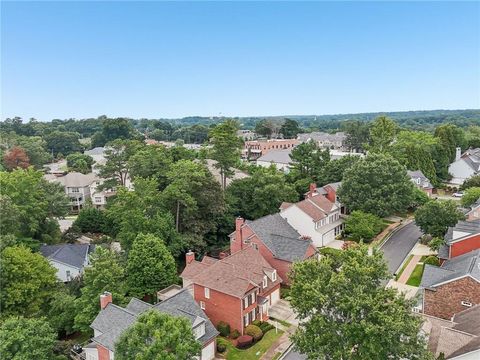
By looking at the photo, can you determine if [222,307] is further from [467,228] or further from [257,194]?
[467,228]

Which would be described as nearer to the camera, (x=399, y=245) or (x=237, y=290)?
(x=237, y=290)

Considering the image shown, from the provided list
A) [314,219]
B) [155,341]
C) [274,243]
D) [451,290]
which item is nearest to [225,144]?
[314,219]

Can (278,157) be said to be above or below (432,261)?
above

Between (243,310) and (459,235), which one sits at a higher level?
(459,235)

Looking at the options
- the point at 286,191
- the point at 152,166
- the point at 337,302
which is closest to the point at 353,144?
the point at 286,191

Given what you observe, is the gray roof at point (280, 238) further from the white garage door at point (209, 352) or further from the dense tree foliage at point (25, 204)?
the dense tree foliage at point (25, 204)

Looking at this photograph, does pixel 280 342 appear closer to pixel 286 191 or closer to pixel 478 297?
pixel 478 297
